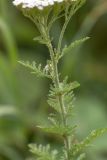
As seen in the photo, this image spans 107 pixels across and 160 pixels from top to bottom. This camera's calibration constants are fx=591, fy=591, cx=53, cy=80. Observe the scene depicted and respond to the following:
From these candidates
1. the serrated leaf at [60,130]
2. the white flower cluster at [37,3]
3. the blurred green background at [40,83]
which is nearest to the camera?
the white flower cluster at [37,3]

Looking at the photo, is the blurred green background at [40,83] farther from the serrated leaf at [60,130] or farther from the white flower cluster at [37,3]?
the white flower cluster at [37,3]

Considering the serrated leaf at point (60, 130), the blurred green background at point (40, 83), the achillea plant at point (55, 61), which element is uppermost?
the blurred green background at point (40, 83)

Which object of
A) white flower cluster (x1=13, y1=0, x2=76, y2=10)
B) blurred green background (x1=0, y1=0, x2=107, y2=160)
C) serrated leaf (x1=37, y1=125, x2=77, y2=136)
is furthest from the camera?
blurred green background (x1=0, y1=0, x2=107, y2=160)

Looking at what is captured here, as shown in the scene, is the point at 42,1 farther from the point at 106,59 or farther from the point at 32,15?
the point at 106,59

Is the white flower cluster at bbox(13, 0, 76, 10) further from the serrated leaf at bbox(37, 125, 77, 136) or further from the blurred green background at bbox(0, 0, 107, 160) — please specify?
the blurred green background at bbox(0, 0, 107, 160)

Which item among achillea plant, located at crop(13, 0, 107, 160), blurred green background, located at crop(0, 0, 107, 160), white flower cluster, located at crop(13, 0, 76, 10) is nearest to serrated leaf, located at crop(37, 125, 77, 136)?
achillea plant, located at crop(13, 0, 107, 160)

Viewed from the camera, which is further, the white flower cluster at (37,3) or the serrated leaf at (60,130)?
the serrated leaf at (60,130)

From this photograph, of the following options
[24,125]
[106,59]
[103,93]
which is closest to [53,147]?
[24,125]

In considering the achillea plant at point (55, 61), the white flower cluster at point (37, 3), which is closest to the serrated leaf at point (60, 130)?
the achillea plant at point (55, 61)
